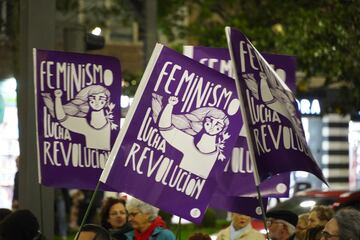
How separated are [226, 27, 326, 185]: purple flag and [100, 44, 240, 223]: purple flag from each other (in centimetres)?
46

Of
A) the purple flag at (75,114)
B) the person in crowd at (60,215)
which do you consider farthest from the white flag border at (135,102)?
the person in crowd at (60,215)

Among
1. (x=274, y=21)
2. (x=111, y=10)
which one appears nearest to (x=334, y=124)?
(x=111, y=10)

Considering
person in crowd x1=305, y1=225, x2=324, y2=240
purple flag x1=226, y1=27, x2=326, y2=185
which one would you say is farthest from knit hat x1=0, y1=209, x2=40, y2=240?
person in crowd x1=305, y1=225, x2=324, y2=240

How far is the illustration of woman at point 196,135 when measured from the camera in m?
7.31

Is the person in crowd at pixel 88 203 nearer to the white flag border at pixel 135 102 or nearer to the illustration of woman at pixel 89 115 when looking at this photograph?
the illustration of woman at pixel 89 115

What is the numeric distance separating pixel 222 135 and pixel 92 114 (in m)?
1.46

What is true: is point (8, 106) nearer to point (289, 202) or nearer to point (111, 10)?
point (289, 202)

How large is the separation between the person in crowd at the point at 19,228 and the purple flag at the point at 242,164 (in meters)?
1.66

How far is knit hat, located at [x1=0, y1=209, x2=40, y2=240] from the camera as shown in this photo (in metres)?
7.26

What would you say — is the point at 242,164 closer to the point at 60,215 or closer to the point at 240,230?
the point at 240,230

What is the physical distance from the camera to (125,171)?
7.18 metres

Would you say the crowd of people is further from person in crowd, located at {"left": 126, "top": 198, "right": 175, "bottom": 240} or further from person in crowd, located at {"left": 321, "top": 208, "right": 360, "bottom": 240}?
person in crowd, located at {"left": 321, "top": 208, "right": 360, "bottom": 240}

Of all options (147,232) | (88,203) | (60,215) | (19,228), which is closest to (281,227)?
(147,232)

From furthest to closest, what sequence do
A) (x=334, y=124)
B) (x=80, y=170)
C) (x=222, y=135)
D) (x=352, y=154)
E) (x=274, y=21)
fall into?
1. (x=334, y=124)
2. (x=352, y=154)
3. (x=274, y=21)
4. (x=80, y=170)
5. (x=222, y=135)
